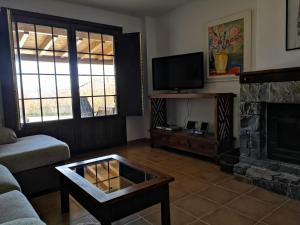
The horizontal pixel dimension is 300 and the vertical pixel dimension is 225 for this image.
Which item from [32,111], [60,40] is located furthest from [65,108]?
[60,40]

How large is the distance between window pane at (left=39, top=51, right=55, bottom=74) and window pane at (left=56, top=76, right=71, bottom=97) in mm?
169

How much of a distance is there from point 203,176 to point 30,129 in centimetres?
263

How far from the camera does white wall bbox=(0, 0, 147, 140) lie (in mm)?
3415

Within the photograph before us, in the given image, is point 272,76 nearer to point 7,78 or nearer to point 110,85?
point 110,85

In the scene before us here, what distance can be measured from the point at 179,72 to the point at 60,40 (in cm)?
202

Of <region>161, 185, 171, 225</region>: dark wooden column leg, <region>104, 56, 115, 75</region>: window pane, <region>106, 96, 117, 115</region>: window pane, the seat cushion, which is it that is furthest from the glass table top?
<region>104, 56, 115, 75</region>: window pane

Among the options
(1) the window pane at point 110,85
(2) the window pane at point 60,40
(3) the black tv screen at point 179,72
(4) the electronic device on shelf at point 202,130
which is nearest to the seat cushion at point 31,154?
(2) the window pane at point 60,40

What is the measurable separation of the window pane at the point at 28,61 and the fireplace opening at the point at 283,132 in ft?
10.9

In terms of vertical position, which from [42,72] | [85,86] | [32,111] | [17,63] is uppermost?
[17,63]

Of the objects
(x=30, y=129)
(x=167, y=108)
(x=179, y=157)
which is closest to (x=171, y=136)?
(x=179, y=157)

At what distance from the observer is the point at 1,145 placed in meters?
2.67

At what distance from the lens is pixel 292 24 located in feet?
8.06

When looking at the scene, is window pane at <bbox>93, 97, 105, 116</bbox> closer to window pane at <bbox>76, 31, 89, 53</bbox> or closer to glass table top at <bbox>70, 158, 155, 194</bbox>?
window pane at <bbox>76, 31, 89, 53</bbox>

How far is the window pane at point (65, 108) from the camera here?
379cm
